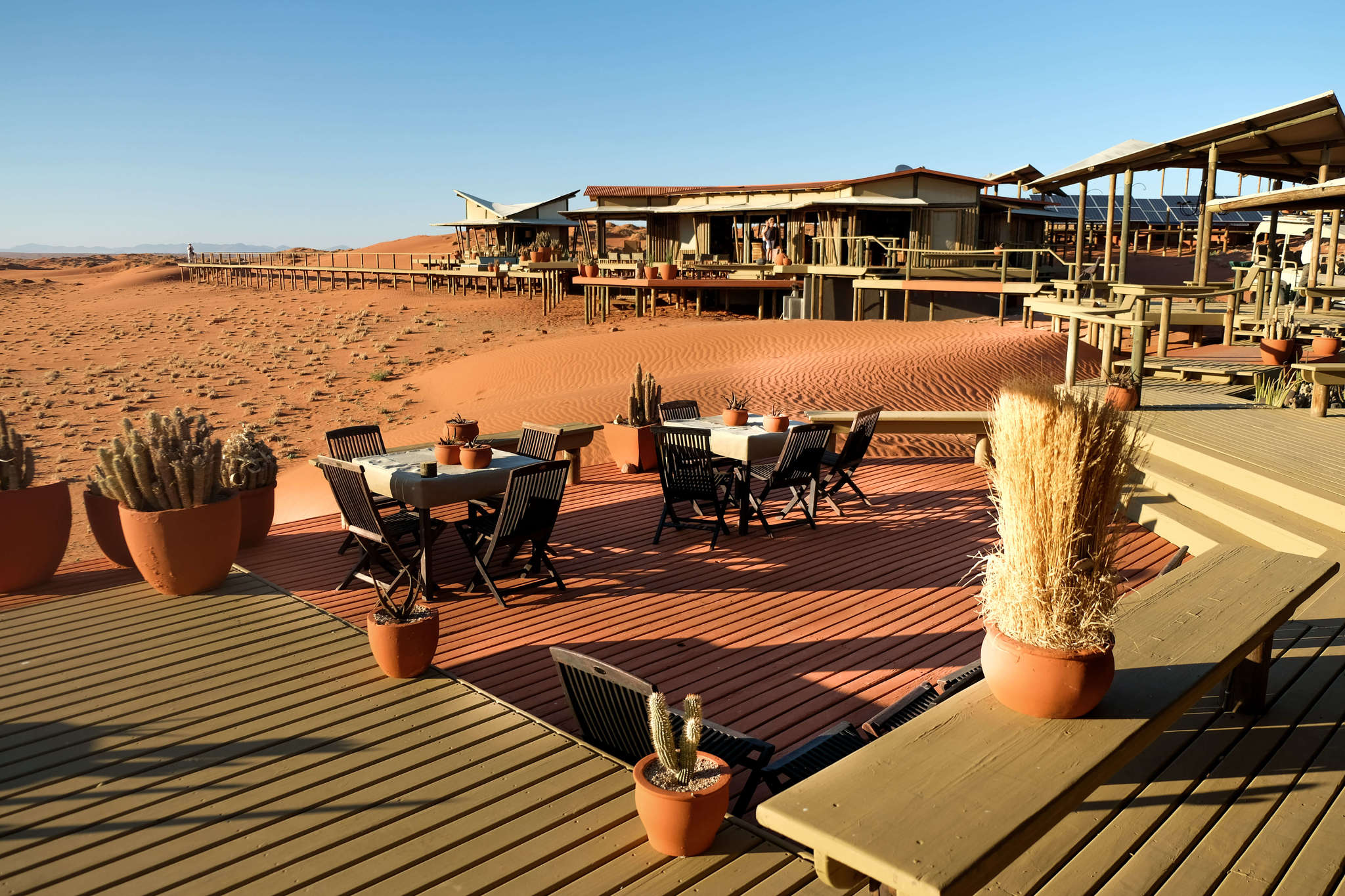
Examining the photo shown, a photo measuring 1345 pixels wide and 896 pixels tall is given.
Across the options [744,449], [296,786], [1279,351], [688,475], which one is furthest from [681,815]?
[1279,351]

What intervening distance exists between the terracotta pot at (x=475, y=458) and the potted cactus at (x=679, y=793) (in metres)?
3.67

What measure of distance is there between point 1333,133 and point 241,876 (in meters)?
13.6

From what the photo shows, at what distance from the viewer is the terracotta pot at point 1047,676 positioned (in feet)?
8.83

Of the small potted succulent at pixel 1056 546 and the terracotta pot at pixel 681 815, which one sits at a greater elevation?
the small potted succulent at pixel 1056 546

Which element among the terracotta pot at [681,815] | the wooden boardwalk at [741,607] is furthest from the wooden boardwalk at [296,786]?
the wooden boardwalk at [741,607]

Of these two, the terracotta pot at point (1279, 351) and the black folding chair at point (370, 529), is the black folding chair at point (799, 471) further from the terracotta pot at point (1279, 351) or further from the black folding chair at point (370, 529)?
the terracotta pot at point (1279, 351)

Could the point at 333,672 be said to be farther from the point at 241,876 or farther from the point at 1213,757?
the point at 1213,757

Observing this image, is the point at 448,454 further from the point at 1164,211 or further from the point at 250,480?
the point at 1164,211

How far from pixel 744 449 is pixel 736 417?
0.65 meters

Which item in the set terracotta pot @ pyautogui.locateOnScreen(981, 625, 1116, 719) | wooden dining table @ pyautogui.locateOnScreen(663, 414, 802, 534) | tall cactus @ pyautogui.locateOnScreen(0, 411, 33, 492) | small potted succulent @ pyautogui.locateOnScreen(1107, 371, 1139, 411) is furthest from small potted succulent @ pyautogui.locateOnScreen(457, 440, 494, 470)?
small potted succulent @ pyautogui.locateOnScreen(1107, 371, 1139, 411)

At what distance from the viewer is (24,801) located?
3582 mm

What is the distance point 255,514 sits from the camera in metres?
7.22

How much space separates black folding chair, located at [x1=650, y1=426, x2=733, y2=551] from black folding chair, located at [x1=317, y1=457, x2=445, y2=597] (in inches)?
76.6

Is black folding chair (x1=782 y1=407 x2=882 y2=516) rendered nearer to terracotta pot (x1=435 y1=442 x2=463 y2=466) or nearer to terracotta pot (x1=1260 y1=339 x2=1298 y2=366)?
terracotta pot (x1=435 y1=442 x2=463 y2=466)
